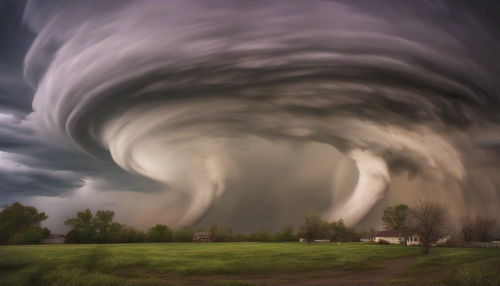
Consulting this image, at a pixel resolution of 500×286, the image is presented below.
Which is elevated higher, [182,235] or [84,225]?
[84,225]

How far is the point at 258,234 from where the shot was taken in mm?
124375

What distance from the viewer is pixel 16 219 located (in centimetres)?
7719

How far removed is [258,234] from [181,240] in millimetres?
33264

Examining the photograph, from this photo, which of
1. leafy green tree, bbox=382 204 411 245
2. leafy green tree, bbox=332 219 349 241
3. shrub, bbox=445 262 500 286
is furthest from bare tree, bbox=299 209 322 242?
shrub, bbox=445 262 500 286

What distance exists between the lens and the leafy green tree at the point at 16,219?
231 ft

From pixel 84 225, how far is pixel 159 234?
25068mm

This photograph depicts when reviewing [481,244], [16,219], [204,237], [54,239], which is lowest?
[204,237]

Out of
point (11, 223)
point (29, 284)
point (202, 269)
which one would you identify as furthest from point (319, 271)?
point (11, 223)

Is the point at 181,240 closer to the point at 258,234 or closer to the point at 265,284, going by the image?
the point at 258,234

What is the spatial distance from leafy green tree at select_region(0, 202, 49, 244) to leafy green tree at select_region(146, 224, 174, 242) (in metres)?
32.8

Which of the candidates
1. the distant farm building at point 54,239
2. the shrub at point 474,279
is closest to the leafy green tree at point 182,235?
the distant farm building at point 54,239

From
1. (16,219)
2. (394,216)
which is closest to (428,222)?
(394,216)

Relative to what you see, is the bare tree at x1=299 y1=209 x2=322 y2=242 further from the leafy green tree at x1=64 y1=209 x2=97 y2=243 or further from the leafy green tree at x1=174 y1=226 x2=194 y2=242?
the leafy green tree at x1=64 y1=209 x2=97 y2=243

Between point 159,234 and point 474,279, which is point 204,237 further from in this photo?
point 474,279
